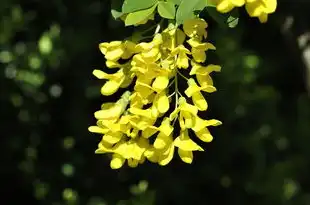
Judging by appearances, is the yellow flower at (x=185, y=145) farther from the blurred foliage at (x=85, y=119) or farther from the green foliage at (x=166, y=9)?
the blurred foliage at (x=85, y=119)

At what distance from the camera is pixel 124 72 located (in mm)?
1319

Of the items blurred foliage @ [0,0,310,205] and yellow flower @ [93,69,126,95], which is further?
blurred foliage @ [0,0,310,205]

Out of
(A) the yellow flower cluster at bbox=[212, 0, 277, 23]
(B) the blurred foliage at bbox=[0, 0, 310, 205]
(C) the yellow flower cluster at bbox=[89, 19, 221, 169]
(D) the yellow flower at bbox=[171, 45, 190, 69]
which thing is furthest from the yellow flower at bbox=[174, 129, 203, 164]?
(B) the blurred foliage at bbox=[0, 0, 310, 205]

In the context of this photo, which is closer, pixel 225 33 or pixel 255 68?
pixel 225 33

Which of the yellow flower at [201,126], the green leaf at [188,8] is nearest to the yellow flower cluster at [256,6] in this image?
the green leaf at [188,8]

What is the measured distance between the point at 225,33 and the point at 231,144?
361mm

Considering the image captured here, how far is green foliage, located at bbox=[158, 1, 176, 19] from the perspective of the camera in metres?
1.24

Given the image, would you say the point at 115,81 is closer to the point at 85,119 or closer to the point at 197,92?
the point at 197,92

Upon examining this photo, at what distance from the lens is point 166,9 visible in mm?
1244

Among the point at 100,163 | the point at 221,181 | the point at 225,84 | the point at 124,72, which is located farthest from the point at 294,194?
the point at 124,72

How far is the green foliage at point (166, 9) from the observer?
4.07 ft

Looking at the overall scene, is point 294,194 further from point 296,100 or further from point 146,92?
point 146,92

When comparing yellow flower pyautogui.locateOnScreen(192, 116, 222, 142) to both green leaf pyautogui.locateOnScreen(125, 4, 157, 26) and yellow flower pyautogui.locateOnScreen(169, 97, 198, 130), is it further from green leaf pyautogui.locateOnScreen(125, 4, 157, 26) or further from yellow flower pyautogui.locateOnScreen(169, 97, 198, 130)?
Result: green leaf pyautogui.locateOnScreen(125, 4, 157, 26)

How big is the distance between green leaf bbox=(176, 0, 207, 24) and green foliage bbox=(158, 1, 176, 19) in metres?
0.01
